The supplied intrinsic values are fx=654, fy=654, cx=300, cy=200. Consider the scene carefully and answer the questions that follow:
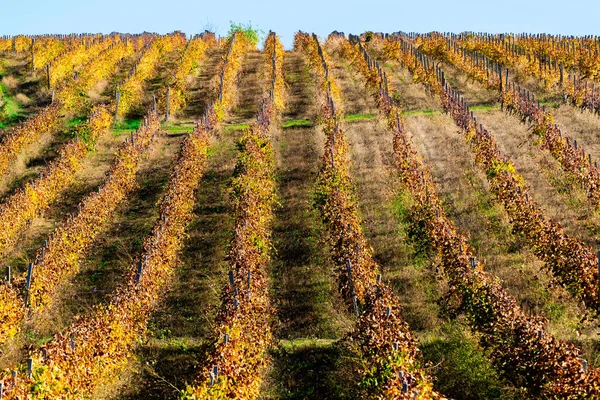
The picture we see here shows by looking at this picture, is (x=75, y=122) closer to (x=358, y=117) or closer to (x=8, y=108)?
(x=8, y=108)

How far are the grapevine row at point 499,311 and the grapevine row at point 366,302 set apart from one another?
1.54m

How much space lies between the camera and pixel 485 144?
987 inches

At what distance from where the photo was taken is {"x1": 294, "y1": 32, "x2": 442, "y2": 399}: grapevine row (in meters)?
11.1

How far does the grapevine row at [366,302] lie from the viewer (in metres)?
11.1

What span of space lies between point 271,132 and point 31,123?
1154 centimetres

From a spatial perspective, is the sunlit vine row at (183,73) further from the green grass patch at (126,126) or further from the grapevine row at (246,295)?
the grapevine row at (246,295)

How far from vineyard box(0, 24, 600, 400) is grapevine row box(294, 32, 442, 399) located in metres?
0.07

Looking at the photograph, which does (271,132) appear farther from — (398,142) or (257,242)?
(257,242)

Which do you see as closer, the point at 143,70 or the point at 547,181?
the point at 547,181

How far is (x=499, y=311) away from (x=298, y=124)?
20.4 metres

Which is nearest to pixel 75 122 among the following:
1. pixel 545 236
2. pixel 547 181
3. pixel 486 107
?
pixel 486 107

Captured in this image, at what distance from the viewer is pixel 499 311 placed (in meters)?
13.3

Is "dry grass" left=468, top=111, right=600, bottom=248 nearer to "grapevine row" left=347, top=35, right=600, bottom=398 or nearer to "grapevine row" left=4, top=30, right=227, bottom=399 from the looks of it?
"grapevine row" left=347, top=35, right=600, bottom=398

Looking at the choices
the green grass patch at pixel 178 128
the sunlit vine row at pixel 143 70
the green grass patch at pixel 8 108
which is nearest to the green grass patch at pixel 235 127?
the green grass patch at pixel 178 128
